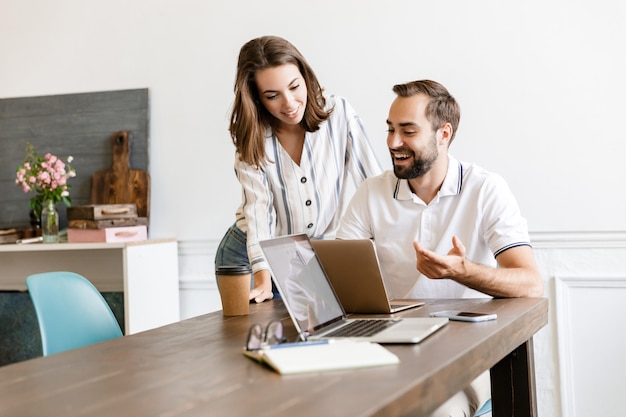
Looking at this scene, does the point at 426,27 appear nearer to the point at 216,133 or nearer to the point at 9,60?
the point at 216,133

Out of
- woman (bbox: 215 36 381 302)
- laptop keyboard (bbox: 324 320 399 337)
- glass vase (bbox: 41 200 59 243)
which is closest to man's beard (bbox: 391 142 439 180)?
woman (bbox: 215 36 381 302)

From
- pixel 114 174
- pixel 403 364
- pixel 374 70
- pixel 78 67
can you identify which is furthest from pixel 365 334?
pixel 78 67

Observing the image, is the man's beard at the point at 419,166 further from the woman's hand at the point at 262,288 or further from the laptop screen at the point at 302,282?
the laptop screen at the point at 302,282

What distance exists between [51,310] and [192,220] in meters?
1.65

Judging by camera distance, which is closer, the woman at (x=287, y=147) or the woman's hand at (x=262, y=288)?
the woman's hand at (x=262, y=288)

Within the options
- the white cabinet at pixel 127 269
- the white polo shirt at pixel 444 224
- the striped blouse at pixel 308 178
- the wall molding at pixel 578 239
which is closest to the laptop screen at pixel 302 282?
the white polo shirt at pixel 444 224

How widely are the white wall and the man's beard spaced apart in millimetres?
1051

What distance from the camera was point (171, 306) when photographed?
3711mm

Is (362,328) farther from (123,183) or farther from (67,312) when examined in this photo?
(123,183)

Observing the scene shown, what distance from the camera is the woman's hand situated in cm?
218

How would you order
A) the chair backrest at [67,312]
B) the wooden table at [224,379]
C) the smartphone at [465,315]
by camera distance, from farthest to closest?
the chair backrest at [67,312] < the smartphone at [465,315] < the wooden table at [224,379]

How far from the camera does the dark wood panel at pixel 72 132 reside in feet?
12.7

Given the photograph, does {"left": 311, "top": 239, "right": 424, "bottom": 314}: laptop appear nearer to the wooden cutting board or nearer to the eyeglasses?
the eyeglasses

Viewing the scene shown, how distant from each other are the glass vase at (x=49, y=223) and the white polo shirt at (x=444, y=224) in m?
1.92
